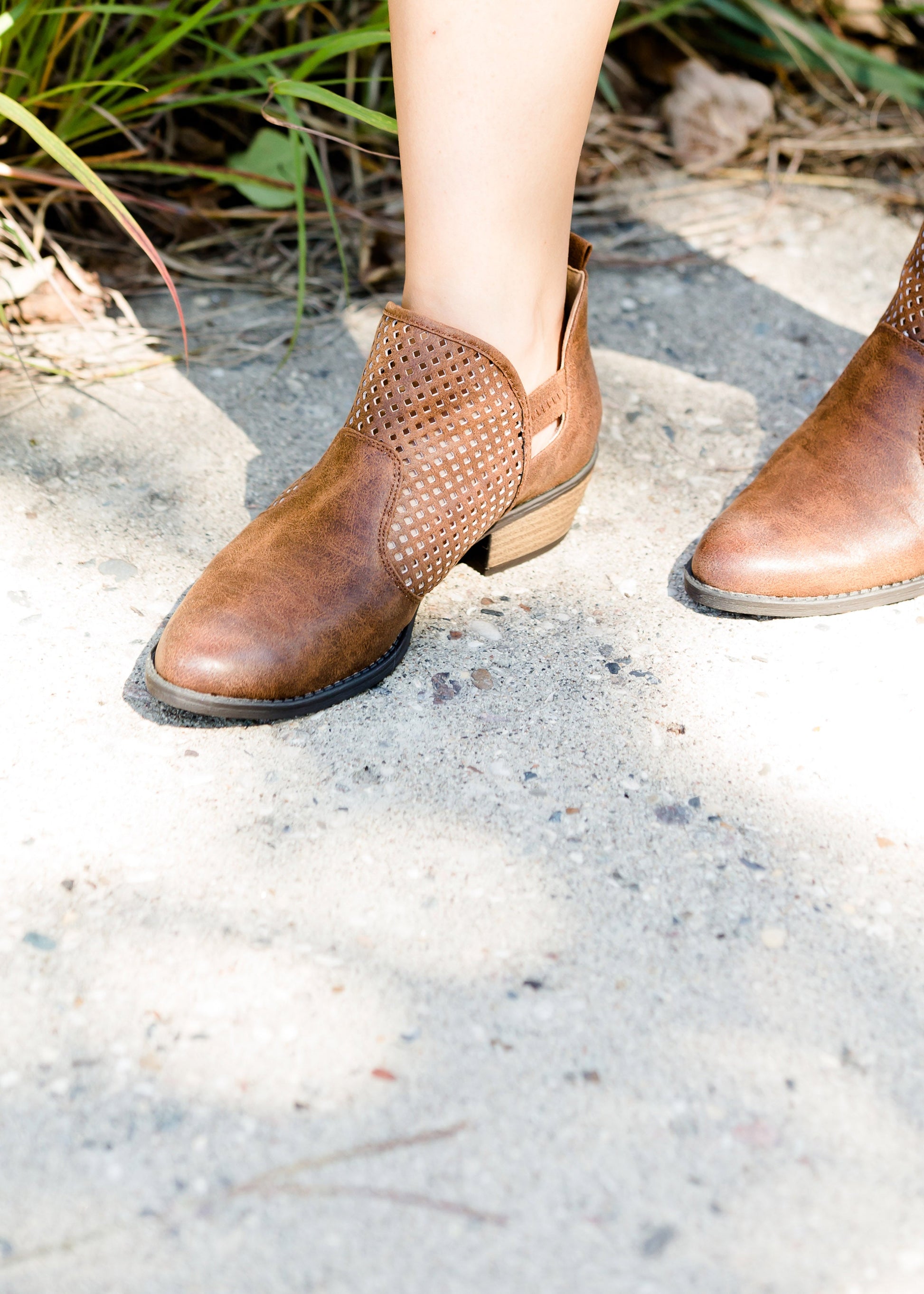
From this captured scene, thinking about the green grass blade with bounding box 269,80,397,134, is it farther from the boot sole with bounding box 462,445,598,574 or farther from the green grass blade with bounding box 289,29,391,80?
the boot sole with bounding box 462,445,598,574

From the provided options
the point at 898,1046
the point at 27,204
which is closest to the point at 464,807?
the point at 898,1046

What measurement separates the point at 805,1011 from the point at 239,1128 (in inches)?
17.3

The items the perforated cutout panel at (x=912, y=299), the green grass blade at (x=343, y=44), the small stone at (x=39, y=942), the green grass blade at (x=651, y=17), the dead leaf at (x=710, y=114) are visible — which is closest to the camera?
the small stone at (x=39, y=942)

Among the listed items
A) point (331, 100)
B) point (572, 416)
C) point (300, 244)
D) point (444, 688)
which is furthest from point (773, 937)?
point (300, 244)

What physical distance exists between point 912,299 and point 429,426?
58 centimetres

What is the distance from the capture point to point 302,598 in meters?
0.98

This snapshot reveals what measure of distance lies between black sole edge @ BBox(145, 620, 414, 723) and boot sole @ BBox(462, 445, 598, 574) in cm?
17

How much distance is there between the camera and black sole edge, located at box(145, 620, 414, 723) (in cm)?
94

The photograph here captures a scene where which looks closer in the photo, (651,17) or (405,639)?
(405,639)

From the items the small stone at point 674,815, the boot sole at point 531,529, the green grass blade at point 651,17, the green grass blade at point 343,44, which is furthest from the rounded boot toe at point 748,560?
the green grass blade at point 651,17

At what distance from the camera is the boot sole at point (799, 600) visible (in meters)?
1.12

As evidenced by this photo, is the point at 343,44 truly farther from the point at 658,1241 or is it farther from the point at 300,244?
the point at 658,1241

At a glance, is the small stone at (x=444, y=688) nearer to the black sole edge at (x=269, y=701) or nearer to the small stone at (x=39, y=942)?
the black sole edge at (x=269, y=701)

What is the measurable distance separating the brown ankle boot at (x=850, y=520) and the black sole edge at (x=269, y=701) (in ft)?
1.19
